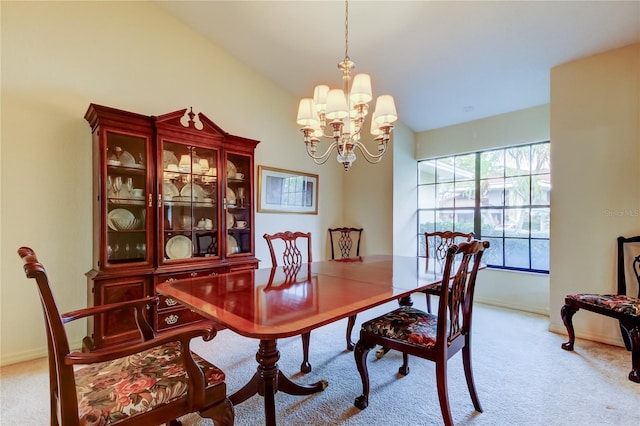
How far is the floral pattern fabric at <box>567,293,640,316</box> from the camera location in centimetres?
216

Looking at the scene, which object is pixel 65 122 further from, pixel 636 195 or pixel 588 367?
pixel 636 195

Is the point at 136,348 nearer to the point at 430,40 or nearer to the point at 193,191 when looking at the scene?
the point at 193,191

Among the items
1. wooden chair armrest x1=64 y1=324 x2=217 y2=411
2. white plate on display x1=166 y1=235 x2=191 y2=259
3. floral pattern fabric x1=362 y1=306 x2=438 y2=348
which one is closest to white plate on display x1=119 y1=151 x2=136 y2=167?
white plate on display x1=166 y1=235 x2=191 y2=259

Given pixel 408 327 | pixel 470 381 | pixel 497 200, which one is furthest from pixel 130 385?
pixel 497 200

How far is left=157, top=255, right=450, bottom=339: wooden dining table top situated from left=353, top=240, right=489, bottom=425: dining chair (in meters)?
0.16

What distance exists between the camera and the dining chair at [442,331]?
153cm

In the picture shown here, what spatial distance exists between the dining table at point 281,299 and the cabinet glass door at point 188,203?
119cm

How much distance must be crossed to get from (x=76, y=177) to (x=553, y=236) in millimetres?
4444

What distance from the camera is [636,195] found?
8.35 ft

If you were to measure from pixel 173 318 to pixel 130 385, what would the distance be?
177cm

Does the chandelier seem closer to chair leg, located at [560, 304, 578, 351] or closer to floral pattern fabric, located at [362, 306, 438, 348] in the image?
floral pattern fabric, located at [362, 306, 438, 348]

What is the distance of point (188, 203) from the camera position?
2.98m

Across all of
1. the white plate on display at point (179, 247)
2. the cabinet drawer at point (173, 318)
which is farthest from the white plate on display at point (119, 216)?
the cabinet drawer at point (173, 318)

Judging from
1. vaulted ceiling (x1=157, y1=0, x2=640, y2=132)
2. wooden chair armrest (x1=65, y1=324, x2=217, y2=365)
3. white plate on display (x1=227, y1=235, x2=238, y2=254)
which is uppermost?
vaulted ceiling (x1=157, y1=0, x2=640, y2=132)
